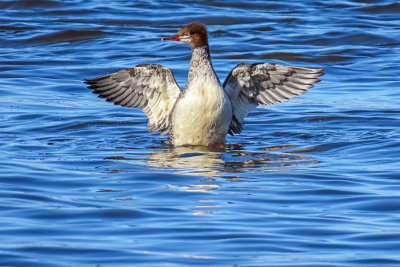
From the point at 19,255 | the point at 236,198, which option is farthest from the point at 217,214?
the point at 19,255

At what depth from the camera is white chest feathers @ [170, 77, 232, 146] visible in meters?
9.34

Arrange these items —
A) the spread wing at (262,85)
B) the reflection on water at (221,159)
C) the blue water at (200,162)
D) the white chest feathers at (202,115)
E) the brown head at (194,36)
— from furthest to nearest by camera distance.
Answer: the spread wing at (262,85), the brown head at (194,36), the white chest feathers at (202,115), the reflection on water at (221,159), the blue water at (200,162)

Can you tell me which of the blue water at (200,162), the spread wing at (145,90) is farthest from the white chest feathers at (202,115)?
the spread wing at (145,90)

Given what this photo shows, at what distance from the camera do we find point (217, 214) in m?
6.50

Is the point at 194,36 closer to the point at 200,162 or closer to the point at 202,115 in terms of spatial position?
the point at 202,115

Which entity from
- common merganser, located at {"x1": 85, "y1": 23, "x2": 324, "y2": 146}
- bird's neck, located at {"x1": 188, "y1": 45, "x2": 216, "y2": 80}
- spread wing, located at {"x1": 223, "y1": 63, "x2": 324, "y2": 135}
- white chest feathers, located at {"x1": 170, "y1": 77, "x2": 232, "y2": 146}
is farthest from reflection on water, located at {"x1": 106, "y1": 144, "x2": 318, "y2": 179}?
bird's neck, located at {"x1": 188, "y1": 45, "x2": 216, "y2": 80}

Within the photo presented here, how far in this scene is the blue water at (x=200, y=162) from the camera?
5.68 meters

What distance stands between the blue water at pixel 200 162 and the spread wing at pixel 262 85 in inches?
16.2

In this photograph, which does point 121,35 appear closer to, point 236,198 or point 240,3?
point 240,3

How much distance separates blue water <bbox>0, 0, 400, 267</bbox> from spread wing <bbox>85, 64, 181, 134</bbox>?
0.35 metres

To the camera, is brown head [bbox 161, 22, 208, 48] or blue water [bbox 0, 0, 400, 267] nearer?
blue water [bbox 0, 0, 400, 267]

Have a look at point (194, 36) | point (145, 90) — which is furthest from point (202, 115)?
point (145, 90)

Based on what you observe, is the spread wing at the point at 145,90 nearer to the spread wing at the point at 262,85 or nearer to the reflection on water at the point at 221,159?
the reflection on water at the point at 221,159

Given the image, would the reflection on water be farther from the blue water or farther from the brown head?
the brown head
